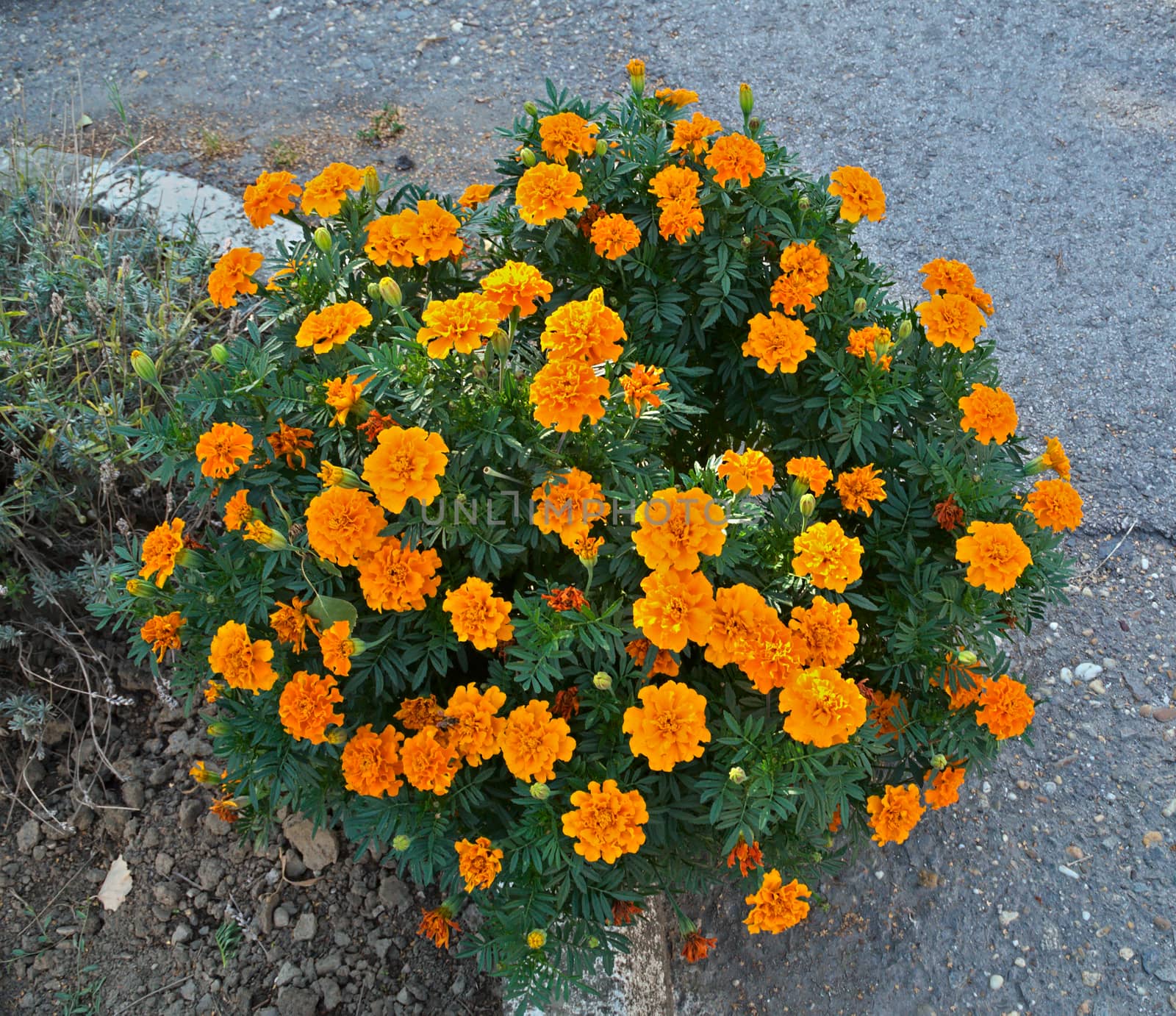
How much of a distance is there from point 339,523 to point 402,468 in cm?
18

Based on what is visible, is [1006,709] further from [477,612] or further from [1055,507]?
[477,612]

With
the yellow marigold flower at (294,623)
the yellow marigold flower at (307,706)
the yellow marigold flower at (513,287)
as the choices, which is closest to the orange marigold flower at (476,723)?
the yellow marigold flower at (307,706)

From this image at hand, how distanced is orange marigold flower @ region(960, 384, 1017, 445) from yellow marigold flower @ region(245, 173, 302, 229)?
5.62ft

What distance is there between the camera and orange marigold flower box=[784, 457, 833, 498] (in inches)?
83.0

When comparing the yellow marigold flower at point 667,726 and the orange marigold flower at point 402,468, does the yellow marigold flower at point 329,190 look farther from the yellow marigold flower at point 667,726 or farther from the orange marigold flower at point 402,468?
the yellow marigold flower at point 667,726

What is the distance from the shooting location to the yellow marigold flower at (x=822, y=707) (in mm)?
1801

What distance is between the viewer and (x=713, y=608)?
1.87 m

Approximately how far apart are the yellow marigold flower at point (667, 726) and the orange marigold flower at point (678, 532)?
108 millimetres

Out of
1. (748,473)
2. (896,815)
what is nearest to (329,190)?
(748,473)

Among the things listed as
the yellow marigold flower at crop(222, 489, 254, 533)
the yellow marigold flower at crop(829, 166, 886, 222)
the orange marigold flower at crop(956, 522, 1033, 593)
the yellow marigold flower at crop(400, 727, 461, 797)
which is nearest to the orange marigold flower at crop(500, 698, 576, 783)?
the yellow marigold flower at crop(400, 727, 461, 797)

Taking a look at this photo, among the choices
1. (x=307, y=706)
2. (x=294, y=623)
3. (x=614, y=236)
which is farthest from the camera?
(x=614, y=236)

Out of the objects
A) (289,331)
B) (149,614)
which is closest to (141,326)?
(289,331)

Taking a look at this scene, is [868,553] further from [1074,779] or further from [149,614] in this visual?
[149,614]

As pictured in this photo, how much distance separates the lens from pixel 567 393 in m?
1.83
